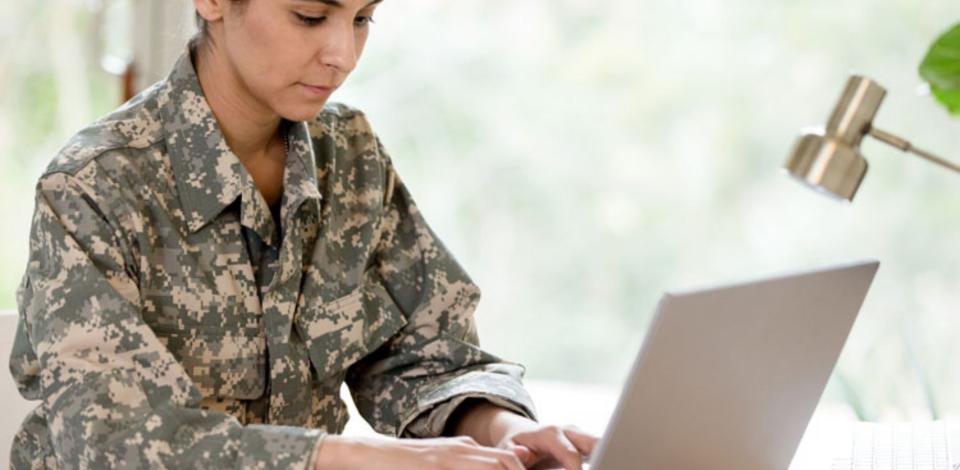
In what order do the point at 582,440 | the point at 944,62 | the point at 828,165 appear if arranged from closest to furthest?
the point at 828,165, the point at 944,62, the point at 582,440

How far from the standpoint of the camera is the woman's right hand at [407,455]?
1.49 metres

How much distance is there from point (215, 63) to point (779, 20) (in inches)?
79.5

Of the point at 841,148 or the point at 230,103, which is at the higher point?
the point at 841,148

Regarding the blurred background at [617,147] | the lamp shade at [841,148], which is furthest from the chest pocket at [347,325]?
the blurred background at [617,147]

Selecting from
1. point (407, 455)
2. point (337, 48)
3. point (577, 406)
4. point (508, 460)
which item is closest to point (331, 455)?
point (407, 455)

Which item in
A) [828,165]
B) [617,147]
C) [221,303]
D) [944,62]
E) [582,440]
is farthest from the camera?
[617,147]

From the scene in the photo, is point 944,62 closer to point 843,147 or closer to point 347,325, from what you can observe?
point 843,147

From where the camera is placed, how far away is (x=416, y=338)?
2.00 meters

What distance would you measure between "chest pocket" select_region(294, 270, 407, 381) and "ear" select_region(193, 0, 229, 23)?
14.8 inches

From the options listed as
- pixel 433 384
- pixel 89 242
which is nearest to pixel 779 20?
pixel 433 384

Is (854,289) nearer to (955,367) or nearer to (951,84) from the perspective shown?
(951,84)

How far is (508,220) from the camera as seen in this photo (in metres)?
3.84

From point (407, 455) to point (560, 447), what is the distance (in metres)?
0.26

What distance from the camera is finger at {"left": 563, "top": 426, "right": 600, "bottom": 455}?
5.51ft
